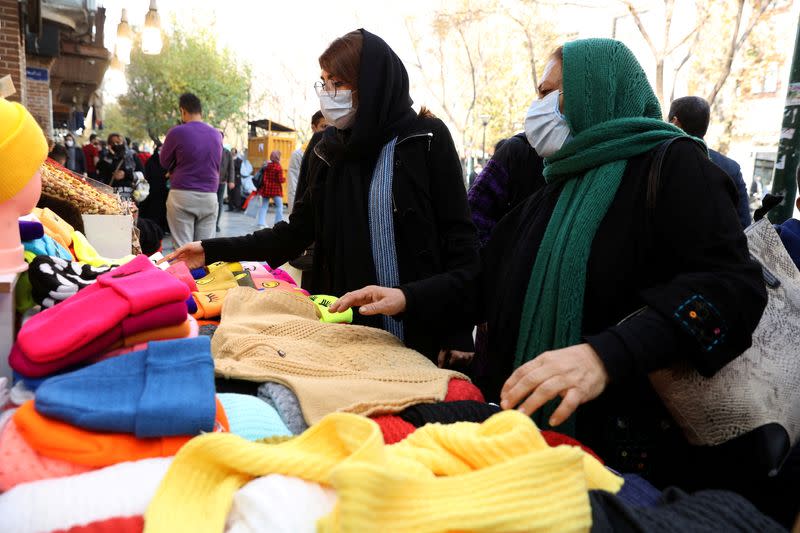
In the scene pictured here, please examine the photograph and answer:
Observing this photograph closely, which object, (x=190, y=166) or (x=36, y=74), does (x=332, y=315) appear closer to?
(x=190, y=166)

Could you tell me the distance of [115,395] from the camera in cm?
94

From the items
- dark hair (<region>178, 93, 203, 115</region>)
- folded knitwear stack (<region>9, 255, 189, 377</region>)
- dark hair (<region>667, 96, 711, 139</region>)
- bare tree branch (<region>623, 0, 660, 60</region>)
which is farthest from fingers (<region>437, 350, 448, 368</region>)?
bare tree branch (<region>623, 0, 660, 60</region>)

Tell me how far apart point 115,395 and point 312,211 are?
1734 millimetres

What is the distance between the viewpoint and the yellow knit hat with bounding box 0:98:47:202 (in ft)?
4.15

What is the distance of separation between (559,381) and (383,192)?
1.32 metres

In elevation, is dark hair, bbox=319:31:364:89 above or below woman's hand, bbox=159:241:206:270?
above

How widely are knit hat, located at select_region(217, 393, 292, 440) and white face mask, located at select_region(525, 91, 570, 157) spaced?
1155 millimetres

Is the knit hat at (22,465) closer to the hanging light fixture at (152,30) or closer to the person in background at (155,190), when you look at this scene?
the person in background at (155,190)

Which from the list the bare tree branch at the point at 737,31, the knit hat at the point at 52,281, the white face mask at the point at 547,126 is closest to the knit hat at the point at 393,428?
the knit hat at the point at 52,281

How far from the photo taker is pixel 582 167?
169 cm

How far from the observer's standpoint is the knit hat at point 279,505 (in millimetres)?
790

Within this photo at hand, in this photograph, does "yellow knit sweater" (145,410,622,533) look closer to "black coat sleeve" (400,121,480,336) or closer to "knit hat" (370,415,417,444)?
"knit hat" (370,415,417,444)

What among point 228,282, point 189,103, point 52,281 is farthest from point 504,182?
point 189,103

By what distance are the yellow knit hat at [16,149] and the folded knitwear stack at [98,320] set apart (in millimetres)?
298
